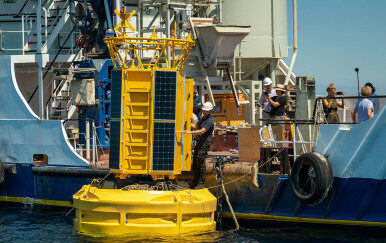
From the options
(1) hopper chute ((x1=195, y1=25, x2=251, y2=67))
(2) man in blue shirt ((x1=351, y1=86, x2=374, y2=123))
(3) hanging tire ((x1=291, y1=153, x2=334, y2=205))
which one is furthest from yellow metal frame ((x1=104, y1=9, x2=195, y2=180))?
(1) hopper chute ((x1=195, y1=25, x2=251, y2=67))

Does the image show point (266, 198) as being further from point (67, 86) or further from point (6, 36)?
point (6, 36)

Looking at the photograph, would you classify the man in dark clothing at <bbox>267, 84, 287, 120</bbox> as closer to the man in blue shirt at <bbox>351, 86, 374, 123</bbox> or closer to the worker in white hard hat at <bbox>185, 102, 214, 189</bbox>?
the worker in white hard hat at <bbox>185, 102, 214, 189</bbox>

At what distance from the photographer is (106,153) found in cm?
1758

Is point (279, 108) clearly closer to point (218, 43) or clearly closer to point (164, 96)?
point (164, 96)

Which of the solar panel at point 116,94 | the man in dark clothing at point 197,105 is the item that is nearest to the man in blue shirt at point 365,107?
the man in dark clothing at point 197,105

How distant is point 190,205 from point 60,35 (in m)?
8.37

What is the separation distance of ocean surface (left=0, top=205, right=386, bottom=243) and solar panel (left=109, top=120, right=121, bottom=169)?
1.41 m

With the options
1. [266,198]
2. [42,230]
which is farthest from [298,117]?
[42,230]

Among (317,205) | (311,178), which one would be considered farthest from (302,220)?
(311,178)

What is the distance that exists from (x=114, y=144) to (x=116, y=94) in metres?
0.90

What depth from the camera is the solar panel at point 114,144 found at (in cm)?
1369

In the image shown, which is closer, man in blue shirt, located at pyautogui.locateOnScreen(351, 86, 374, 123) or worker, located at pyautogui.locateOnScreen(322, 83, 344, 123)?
man in blue shirt, located at pyautogui.locateOnScreen(351, 86, 374, 123)

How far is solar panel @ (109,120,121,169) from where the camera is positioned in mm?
13688

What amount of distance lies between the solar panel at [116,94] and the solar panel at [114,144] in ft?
0.52
